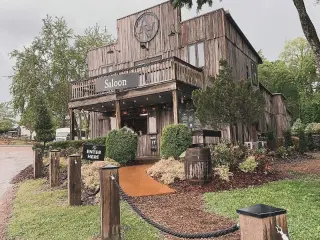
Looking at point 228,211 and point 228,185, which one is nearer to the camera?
point 228,211

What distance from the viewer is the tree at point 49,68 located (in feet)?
102

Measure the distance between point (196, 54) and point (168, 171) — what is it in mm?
8873

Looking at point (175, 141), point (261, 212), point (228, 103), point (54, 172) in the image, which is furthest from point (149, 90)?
point (261, 212)

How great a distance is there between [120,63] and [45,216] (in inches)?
560

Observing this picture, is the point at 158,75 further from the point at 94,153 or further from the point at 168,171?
the point at 94,153

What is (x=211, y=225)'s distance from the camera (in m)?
4.85

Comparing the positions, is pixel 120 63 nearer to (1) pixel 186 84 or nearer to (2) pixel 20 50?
(1) pixel 186 84

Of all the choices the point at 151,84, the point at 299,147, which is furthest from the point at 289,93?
the point at 151,84

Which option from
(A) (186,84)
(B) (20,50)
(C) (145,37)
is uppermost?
(B) (20,50)

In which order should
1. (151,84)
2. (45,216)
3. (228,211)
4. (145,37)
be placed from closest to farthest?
(228,211), (45,216), (151,84), (145,37)

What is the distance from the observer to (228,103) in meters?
10.3

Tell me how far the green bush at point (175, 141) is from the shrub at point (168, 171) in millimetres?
724

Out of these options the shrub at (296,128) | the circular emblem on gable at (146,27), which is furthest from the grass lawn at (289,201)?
the shrub at (296,128)

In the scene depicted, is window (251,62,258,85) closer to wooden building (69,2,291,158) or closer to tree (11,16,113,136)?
wooden building (69,2,291,158)
